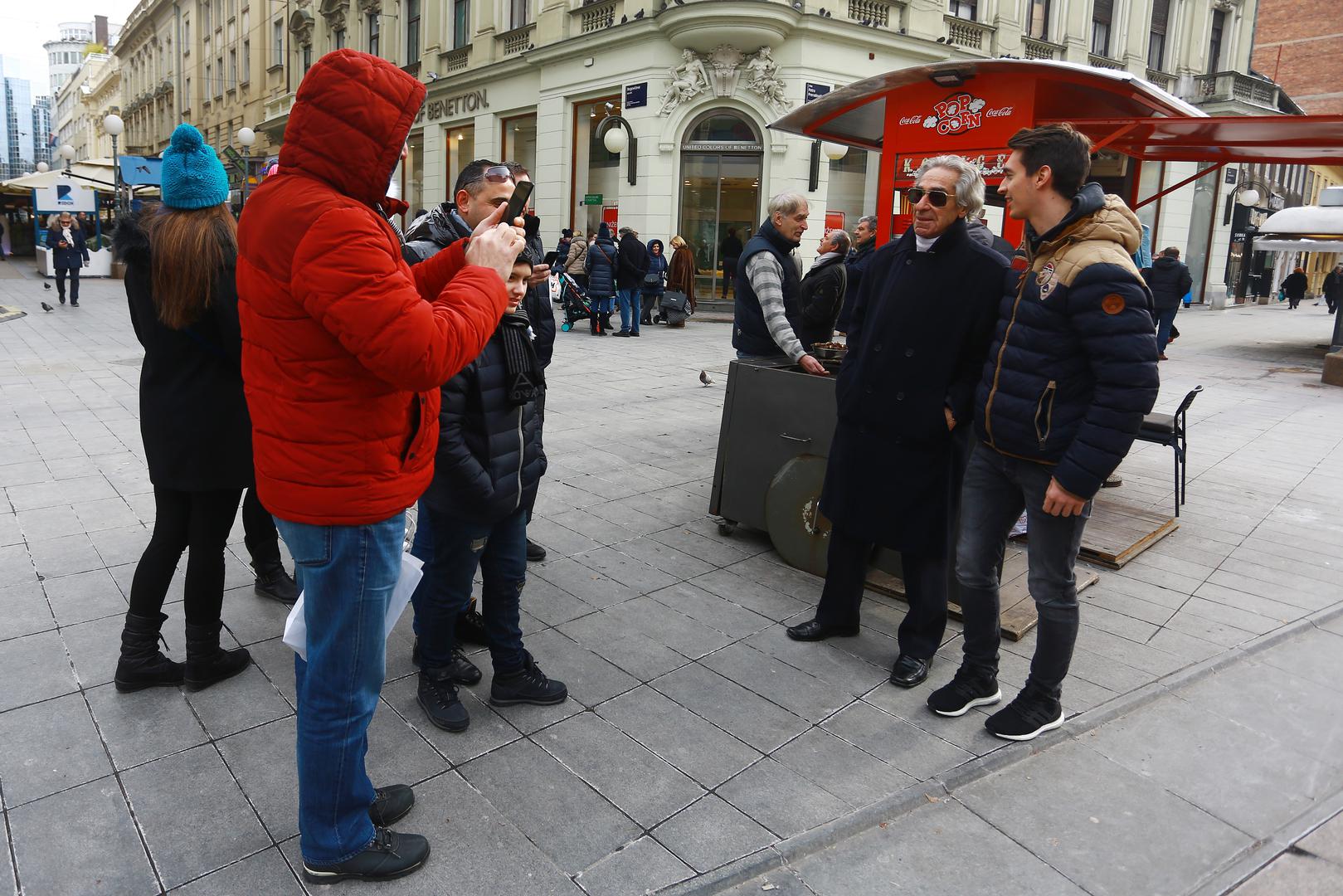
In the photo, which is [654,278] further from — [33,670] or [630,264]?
[33,670]

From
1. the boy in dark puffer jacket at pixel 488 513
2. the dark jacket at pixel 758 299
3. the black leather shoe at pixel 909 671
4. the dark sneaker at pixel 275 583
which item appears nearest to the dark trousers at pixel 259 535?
the dark sneaker at pixel 275 583

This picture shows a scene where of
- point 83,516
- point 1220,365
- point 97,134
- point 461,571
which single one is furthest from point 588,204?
point 97,134

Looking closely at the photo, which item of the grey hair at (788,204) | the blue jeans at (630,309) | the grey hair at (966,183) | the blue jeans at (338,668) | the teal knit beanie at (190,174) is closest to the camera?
the blue jeans at (338,668)

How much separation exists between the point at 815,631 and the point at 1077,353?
167 centimetres

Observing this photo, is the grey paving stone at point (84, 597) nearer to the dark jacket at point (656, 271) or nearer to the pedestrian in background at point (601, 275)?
the pedestrian in background at point (601, 275)

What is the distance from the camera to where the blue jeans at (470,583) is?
316cm

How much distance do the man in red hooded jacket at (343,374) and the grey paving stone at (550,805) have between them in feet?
1.35

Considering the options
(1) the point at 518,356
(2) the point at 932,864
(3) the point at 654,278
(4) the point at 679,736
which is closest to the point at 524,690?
(4) the point at 679,736

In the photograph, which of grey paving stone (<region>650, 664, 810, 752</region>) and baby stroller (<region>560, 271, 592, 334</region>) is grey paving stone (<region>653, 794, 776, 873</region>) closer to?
grey paving stone (<region>650, 664, 810, 752</region>)

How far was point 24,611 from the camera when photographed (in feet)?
13.0

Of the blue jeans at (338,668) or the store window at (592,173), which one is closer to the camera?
the blue jeans at (338,668)

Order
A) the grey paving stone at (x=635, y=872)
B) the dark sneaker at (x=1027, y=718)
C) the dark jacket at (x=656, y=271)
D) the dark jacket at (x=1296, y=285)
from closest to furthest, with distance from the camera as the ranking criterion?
1. the grey paving stone at (x=635, y=872)
2. the dark sneaker at (x=1027, y=718)
3. the dark jacket at (x=656, y=271)
4. the dark jacket at (x=1296, y=285)

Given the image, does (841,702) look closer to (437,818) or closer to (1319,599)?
(437,818)

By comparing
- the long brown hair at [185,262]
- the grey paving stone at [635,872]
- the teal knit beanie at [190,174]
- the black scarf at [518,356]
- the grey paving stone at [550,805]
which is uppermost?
the teal knit beanie at [190,174]
